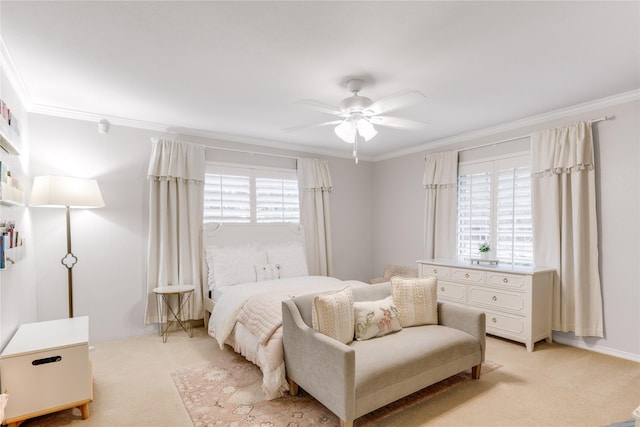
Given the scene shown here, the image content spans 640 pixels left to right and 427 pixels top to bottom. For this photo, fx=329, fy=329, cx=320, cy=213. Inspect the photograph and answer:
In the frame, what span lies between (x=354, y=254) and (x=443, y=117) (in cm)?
282

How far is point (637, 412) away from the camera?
3.70 feet

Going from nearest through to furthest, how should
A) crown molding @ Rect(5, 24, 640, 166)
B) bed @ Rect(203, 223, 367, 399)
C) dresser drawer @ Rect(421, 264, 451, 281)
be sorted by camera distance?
bed @ Rect(203, 223, 367, 399) → crown molding @ Rect(5, 24, 640, 166) → dresser drawer @ Rect(421, 264, 451, 281)

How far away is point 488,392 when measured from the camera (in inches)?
102

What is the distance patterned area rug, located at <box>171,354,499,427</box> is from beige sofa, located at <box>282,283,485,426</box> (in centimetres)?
18

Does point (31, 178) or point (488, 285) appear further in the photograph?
point (488, 285)

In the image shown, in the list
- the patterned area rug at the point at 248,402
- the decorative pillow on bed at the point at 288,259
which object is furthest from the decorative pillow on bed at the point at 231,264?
the patterned area rug at the point at 248,402

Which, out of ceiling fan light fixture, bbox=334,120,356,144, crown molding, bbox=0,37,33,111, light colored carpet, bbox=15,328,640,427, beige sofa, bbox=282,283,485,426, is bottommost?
light colored carpet, bbox=15,328,640,427

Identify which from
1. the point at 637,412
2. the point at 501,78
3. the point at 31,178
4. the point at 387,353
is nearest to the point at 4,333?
the point at 31,178

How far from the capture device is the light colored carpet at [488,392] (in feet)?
7.35

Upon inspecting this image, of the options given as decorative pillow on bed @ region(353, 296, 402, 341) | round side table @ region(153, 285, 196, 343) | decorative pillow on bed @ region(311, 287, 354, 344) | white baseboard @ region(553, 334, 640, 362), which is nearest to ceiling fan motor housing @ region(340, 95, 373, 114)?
decorative pillow on bed @ region(311, 287, 354, 344)

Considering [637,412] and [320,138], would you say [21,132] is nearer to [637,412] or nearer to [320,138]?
[320,138]

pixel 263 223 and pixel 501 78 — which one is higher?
pixel 501 78

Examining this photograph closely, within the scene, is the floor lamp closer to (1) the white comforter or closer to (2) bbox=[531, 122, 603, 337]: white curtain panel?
(1) the white comforter

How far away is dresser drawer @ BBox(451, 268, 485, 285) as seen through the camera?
3.79 metres
